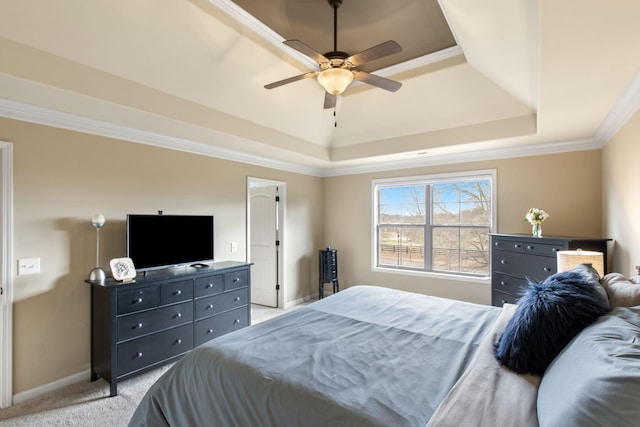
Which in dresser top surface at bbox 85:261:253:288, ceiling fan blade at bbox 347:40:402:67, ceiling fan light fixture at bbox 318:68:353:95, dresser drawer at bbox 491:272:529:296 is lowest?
dresser drawer at bbox 491:272:529:296

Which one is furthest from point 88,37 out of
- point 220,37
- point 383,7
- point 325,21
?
point 383,7

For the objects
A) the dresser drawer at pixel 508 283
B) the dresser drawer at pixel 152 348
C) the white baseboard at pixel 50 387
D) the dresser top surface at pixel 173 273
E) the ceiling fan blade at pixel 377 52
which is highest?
the ceiling fan blade at pixel 377 52

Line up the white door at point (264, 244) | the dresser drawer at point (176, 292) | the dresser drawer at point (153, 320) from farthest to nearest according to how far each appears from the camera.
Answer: the white door at point (264, 244), the dresser drawer at point (176, 292), the dresser drawer at point (153, 320)

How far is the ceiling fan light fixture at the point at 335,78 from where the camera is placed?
2.32 metres

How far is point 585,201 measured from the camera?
3725 millimetres

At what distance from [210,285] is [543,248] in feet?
11.7

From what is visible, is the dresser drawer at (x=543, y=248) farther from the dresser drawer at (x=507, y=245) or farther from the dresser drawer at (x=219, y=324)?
the dresser drawer at (x=219, y=324)

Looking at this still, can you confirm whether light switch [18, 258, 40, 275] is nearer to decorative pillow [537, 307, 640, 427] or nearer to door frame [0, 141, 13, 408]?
door frame [0, 141, 13, 408]

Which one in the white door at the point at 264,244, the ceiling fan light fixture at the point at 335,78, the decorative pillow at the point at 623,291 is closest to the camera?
the decorative pillow at the point at 623,291

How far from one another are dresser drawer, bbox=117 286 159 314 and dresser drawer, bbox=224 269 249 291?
0.78m

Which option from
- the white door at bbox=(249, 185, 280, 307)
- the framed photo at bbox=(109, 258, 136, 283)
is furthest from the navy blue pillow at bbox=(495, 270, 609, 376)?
the white door at bbox=(249, 185, 280, 307)

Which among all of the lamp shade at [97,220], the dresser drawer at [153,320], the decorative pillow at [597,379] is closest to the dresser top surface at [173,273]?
the dresser drawer at [153,320]

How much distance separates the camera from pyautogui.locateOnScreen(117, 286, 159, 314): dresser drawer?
2658 mm

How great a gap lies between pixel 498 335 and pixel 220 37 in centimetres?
309
